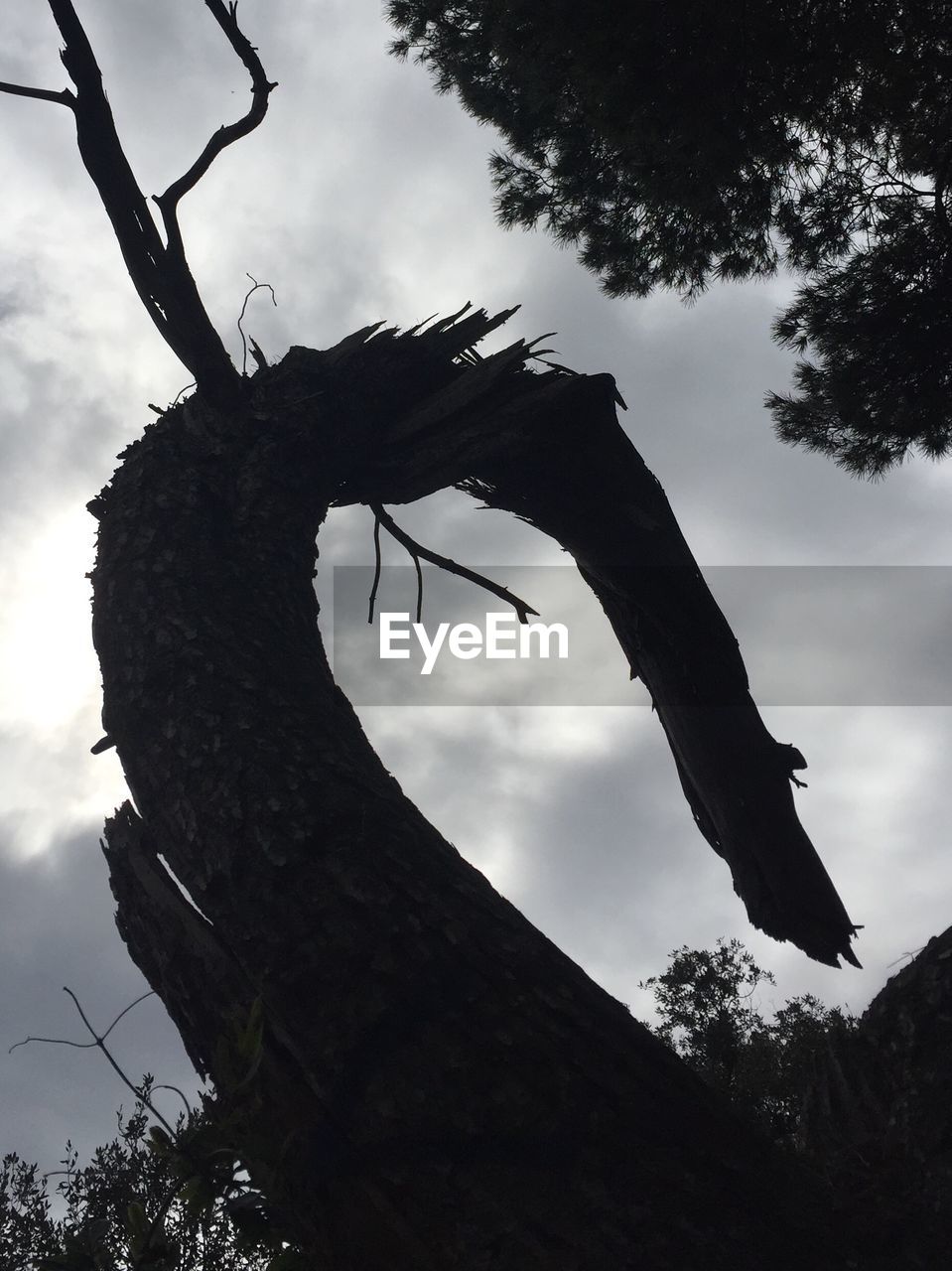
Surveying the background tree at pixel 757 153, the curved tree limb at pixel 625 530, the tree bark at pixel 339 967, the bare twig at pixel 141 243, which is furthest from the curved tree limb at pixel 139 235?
the background tree at pixel 757 153

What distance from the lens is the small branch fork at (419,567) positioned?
421 cm

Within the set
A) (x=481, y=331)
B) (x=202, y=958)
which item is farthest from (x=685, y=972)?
(x=202, y=958)

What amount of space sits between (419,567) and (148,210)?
1984mm

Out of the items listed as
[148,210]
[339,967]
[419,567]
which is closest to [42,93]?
[148,210]

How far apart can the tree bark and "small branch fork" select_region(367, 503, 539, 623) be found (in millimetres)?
819

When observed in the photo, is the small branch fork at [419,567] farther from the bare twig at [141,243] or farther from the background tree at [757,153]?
the background tree at [757,153]

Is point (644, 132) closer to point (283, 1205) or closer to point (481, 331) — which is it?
point (481, 331)

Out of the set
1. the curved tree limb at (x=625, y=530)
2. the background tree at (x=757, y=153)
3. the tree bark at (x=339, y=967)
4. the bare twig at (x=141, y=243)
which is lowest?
the tree bark at (x=339, y=967)

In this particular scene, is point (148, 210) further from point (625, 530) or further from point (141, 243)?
point (625, 530)

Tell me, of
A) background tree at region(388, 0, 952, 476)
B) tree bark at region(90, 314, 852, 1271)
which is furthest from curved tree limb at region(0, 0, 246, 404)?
background tree at region(388, 0, 952, 476)

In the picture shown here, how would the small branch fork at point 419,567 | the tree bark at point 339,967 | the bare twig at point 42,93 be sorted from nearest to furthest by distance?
the tree bark at point 339,967 < the bare twig at point 42,93 < the small branch fork at point 419,567

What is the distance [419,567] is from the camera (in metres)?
4.57

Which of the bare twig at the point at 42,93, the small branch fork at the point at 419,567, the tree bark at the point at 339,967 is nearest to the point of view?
Answer: the tree bark at the point at 339,967

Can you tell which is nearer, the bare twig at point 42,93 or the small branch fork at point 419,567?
the bare twig at point 42,93
